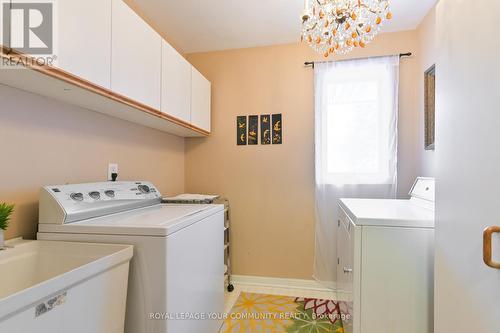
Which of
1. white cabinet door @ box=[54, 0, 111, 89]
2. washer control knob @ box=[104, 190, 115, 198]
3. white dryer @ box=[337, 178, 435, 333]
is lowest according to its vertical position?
white dryer @ box=[337, 178, 435, 333]

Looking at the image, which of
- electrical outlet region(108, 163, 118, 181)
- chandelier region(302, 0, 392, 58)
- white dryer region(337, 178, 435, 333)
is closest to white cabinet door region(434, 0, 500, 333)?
white dryer region(337, 178, 435, 333)

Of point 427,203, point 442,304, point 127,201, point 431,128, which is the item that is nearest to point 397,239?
point 442,304

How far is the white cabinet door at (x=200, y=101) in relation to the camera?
2256mm

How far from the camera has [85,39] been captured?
1138 mm

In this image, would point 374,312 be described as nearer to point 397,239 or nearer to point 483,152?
point 397,239

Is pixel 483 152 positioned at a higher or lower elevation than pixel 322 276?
higher

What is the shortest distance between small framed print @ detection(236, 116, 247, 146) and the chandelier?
121 centimetres

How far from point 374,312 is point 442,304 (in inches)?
13.8

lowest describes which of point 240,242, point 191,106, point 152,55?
point 240,242

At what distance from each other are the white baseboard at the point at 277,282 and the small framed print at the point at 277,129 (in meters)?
1.42

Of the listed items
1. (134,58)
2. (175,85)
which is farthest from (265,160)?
(134,58)

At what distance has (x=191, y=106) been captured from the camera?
220 cm

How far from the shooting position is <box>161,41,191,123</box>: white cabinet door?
179 centimetres

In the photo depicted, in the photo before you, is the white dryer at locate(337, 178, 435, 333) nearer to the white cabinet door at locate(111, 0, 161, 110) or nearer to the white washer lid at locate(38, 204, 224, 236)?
the white washer lid at locate(38, 204, 224, 236)
